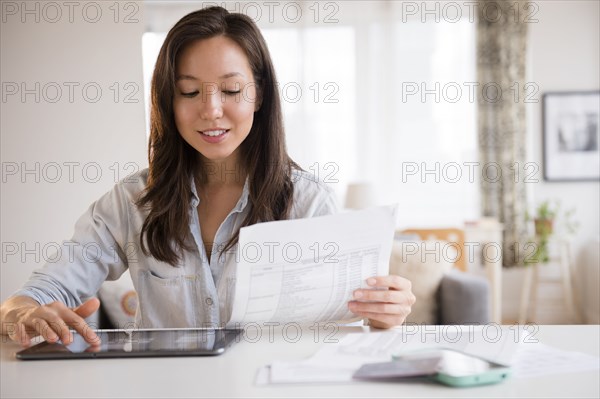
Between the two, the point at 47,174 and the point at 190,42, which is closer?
the point at 190,42

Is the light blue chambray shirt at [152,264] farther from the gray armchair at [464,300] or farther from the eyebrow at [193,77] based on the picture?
the gray armchair at [464,300]

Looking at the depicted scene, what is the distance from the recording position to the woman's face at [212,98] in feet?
5.01

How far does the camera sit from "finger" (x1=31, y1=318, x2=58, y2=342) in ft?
3.80

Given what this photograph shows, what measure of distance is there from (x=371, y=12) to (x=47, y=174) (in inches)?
139

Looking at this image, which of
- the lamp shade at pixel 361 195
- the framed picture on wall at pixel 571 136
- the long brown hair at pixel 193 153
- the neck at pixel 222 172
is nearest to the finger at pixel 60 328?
the long brown hair at pixel 193 153

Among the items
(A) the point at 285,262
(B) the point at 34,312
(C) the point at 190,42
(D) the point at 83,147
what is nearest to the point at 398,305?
(A) the point at 285,262

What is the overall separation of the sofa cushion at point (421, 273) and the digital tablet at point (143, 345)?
6.65ft

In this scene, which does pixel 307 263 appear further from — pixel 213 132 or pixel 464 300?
pixel 464 300

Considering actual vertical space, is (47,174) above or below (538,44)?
below

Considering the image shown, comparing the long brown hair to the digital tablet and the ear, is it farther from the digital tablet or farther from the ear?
Answer: the digital tablet

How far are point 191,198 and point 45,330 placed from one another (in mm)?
532

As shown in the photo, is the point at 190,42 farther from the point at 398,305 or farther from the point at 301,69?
the point at 301,69

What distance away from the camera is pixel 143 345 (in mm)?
1140

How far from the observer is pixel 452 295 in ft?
10.1
